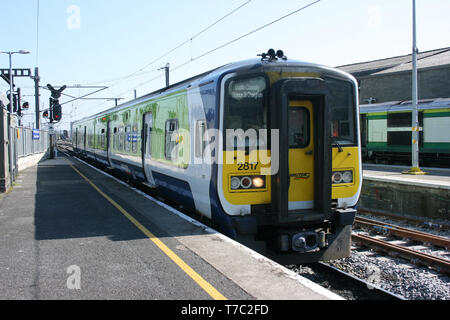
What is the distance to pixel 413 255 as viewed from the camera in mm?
7098

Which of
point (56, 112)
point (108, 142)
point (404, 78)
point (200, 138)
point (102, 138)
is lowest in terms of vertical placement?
point (200, 138)

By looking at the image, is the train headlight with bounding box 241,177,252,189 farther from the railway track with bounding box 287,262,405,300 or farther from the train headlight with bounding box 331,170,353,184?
the railway track with bounding box 287,262,405,300

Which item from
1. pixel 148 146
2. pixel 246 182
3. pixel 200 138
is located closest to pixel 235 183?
pixel 246 182

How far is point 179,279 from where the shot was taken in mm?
4535

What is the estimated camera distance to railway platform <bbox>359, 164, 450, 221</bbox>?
36.1ft

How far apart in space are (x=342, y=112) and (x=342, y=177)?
100 centimetres

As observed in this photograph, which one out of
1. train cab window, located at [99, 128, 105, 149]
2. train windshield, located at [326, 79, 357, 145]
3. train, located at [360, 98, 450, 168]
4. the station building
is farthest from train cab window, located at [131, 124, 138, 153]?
the station building

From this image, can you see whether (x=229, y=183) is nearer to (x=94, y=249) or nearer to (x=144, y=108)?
(x=94, y=249)

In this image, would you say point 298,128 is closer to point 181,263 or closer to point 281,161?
point 281,161

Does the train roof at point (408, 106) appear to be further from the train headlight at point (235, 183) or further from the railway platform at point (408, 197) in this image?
the train headlight at point (235, 183)
